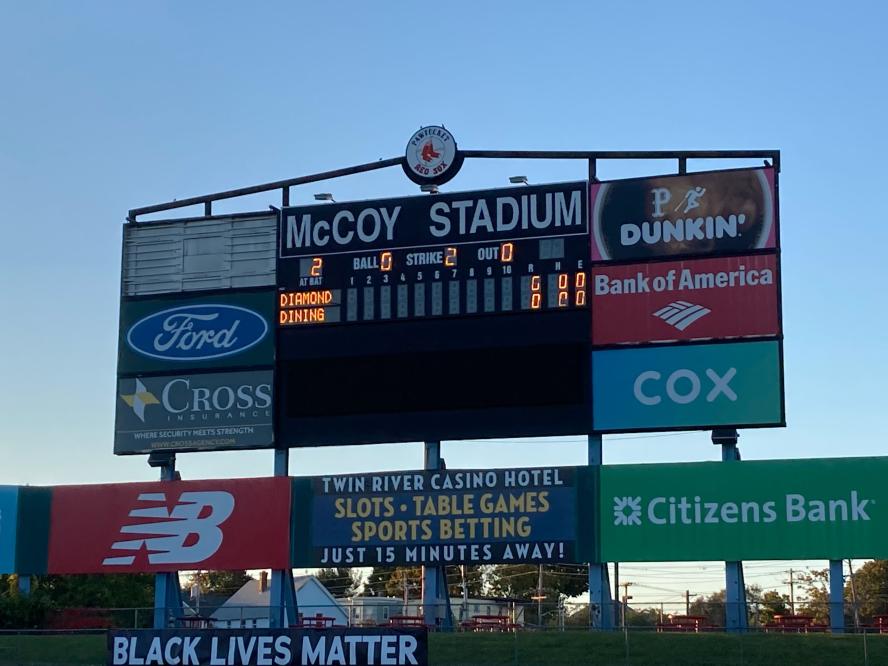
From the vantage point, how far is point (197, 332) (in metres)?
39.3

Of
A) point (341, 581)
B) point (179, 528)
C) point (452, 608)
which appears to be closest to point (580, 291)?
point (179, 528)

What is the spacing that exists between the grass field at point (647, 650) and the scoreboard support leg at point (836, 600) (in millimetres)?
347

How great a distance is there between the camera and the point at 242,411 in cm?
3831

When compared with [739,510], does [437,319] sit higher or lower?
higher

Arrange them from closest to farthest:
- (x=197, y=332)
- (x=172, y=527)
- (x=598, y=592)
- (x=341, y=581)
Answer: (x=598, y=592) → (x=172, y=527) → (x=197, y=332) → (x=341, y=581)

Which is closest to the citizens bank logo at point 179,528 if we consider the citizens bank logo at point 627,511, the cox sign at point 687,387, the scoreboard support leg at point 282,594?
the scoreboard support leg at point 282,594

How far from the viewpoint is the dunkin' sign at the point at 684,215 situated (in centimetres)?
3550

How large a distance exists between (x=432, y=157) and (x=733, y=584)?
1314cm

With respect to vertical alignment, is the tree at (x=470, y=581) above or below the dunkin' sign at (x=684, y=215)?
below

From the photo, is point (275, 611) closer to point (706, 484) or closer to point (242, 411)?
point (242, 411)

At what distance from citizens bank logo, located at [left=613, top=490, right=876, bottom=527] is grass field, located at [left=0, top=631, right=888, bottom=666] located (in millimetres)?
2842

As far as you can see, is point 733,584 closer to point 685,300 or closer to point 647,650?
point 647,650

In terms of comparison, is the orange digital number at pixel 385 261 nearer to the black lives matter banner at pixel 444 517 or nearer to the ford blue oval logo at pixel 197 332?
the ford blue oval logo at pixel 197 332

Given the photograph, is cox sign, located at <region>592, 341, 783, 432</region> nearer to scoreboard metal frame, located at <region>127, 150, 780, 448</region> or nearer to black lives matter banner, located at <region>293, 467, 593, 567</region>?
scoreboard metal frame, located at <region>127, 150, 780, 448</region>
